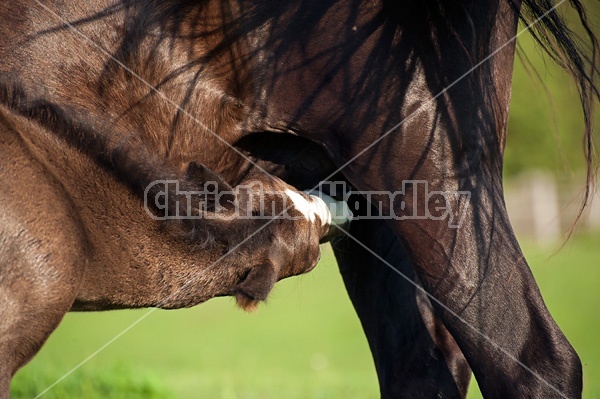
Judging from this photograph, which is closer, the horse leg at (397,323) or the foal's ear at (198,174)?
the foal's ear at (198,174)

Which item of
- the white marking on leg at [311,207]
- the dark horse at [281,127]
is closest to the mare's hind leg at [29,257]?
the dark horse at [281,127]

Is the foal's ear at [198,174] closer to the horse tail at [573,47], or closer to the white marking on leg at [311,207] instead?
the white marking on leg at [311,207]

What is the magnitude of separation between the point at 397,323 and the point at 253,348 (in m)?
8.80

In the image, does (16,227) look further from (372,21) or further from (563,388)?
(563,388)

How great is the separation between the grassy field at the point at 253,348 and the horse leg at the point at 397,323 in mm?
244

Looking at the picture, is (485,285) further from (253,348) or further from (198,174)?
(253,348)

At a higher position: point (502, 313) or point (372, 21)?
point (372, 21)

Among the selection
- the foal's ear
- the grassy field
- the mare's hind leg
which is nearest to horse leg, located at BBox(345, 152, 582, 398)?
the foal's ear

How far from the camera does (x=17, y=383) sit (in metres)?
5.03

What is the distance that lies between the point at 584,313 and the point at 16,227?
490 inches

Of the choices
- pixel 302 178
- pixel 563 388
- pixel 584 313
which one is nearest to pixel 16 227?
pixel 302 178

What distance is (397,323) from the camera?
405 centimetres

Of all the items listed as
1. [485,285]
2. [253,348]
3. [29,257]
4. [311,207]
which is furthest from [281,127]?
[253,348]

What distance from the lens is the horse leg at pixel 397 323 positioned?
3.93 meters
